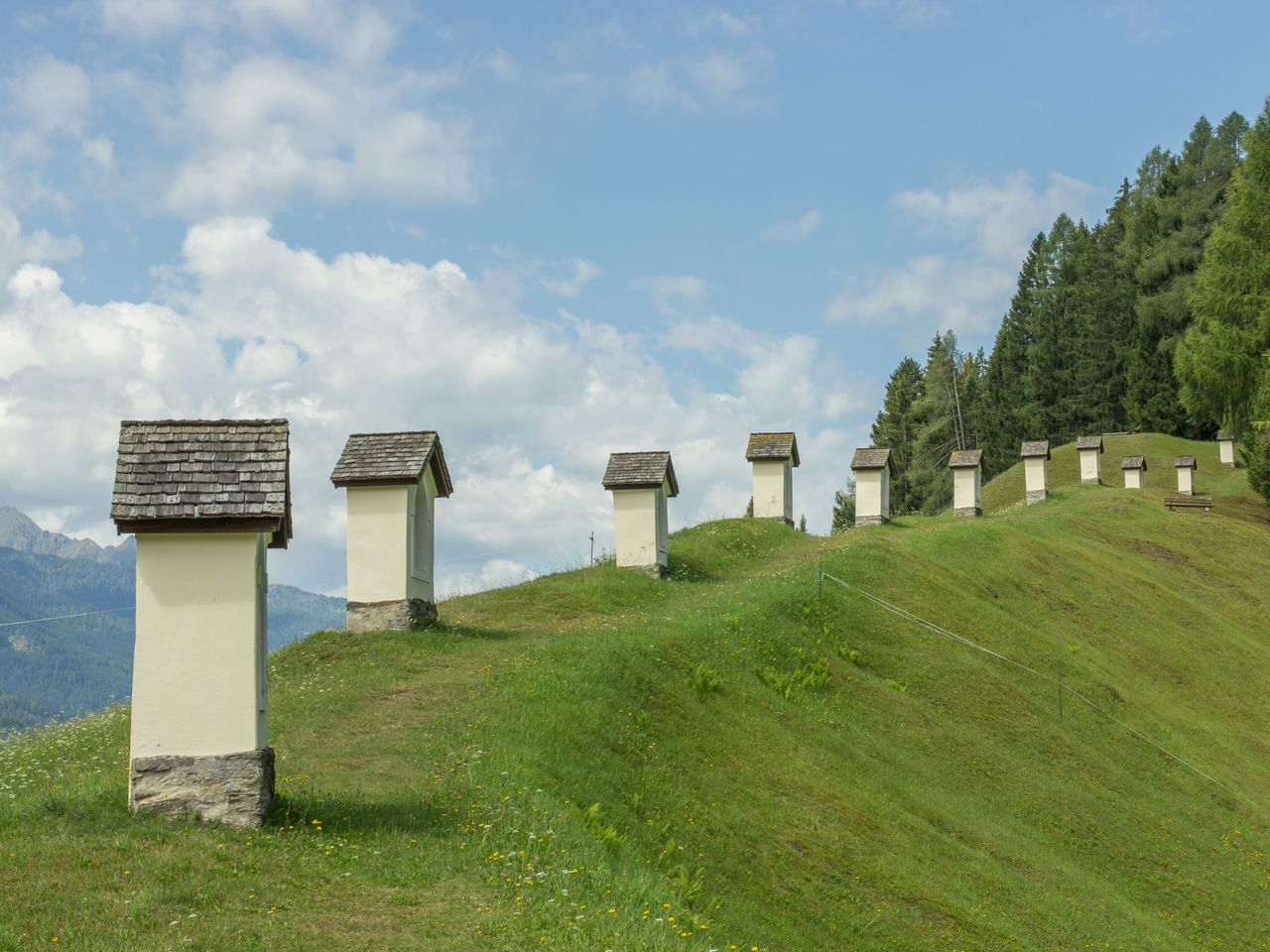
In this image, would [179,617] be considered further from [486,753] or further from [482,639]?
[482,639]

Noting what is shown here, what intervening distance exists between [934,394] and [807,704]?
66.5 m

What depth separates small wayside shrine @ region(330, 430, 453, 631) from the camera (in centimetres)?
2378

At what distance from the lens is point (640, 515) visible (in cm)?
3344

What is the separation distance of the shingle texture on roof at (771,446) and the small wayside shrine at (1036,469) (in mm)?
13991

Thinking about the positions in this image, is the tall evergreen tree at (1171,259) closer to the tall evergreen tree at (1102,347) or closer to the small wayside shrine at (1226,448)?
the tall evergreen tree at (1102,347)

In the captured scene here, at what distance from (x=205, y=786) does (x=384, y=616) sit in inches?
421

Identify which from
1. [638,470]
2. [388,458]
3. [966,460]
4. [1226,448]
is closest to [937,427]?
[1226,448]

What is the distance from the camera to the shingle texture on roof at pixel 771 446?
43219mm

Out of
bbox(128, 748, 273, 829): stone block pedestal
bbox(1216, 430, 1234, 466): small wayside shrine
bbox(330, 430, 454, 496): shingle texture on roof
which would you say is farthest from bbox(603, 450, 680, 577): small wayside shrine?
bbox(1216, 430, 1234, 466): small wayside shrine

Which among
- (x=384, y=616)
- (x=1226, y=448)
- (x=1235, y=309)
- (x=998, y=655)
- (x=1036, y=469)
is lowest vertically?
(x=998, y=655)

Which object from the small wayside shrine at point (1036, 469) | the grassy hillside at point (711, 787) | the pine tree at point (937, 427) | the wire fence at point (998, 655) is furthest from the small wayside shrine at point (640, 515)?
the pine tree at point (937, 427)

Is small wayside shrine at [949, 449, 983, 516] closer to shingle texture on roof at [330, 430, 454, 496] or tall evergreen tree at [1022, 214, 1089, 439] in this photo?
shingle texture on roof at [330, 430, 454, 496]

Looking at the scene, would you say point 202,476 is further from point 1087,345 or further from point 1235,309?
point 1087,345

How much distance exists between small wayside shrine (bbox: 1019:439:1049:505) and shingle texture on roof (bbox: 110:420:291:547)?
143 feet
